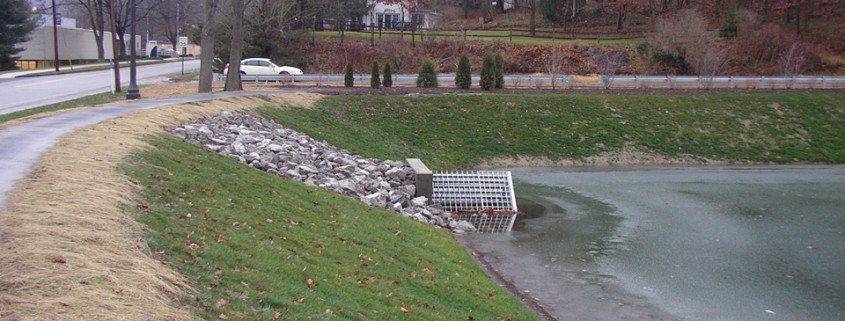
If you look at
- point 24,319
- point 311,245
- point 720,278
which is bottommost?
point 720,278

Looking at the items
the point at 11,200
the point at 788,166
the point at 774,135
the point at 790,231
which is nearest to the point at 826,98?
the point at 774,135

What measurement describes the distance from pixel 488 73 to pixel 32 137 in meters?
23.0

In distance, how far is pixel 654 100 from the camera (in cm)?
3009

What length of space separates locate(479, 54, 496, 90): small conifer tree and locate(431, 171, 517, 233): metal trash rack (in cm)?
1469

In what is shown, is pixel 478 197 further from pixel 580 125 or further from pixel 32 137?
pixel 580 125

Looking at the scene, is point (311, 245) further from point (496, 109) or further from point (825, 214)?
point (496, 109)

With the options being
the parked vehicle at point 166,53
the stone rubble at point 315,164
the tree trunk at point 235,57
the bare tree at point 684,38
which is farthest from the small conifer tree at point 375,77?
the parked vehicle at point 166,53

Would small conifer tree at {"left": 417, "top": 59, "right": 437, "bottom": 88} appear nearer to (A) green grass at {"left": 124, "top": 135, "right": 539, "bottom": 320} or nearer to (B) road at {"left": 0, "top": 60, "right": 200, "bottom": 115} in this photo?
(B) road at {"left": 0, "top": 60, "right": 200, "bottom": 115}

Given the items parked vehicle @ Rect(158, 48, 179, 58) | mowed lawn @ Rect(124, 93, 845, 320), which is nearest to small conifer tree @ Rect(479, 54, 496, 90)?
mowed lawn @ Rect(124, 93, 845, 320)

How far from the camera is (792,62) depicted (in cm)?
4425

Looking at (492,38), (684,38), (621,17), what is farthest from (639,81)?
(621,17)

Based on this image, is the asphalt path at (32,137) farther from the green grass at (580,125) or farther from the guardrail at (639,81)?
the guardrail at (639,81)

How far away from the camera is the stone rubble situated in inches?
586

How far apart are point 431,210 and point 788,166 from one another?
16.7 m
